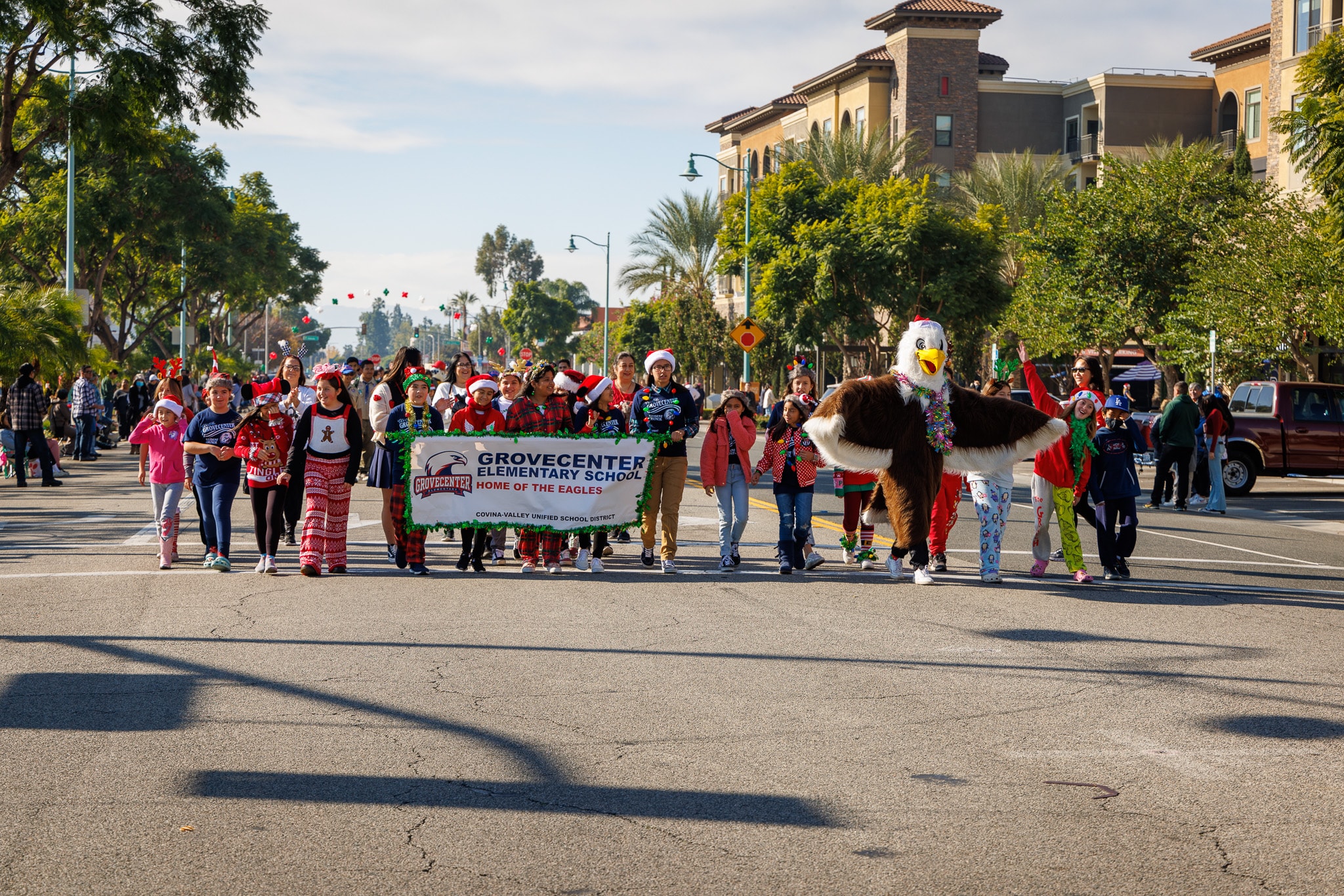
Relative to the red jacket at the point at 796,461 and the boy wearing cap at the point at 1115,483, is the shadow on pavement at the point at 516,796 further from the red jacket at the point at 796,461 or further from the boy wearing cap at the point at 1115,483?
the boy wearing cap at the point at 1115,483

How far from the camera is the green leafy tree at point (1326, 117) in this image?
17.3 meters

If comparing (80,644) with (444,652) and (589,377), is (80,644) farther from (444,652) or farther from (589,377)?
(589,377)

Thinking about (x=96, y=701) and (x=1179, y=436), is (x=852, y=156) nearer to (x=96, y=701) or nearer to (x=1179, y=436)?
(x=1179, y=436)

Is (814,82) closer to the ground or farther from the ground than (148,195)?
farther from the ground

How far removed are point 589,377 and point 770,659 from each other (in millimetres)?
5681

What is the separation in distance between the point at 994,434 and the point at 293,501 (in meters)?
6.67

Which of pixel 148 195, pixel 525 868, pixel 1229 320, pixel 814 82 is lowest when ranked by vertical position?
pixel 525 868

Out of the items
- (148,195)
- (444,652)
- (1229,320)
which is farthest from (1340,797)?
(148,195)

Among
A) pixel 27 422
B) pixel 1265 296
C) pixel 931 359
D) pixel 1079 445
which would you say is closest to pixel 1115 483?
pixel 1079 445

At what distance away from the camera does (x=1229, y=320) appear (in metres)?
29.5

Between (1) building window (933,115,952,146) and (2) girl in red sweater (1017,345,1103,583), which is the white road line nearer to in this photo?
(2) girl in red sweater (1017,345,1103,583)

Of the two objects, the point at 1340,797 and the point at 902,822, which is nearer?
the point at 902,822

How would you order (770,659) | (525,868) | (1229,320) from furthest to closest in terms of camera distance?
(1229,320), (770,659), (525,868)

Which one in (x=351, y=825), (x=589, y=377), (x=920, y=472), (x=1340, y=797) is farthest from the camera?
(x=589, y=377)
